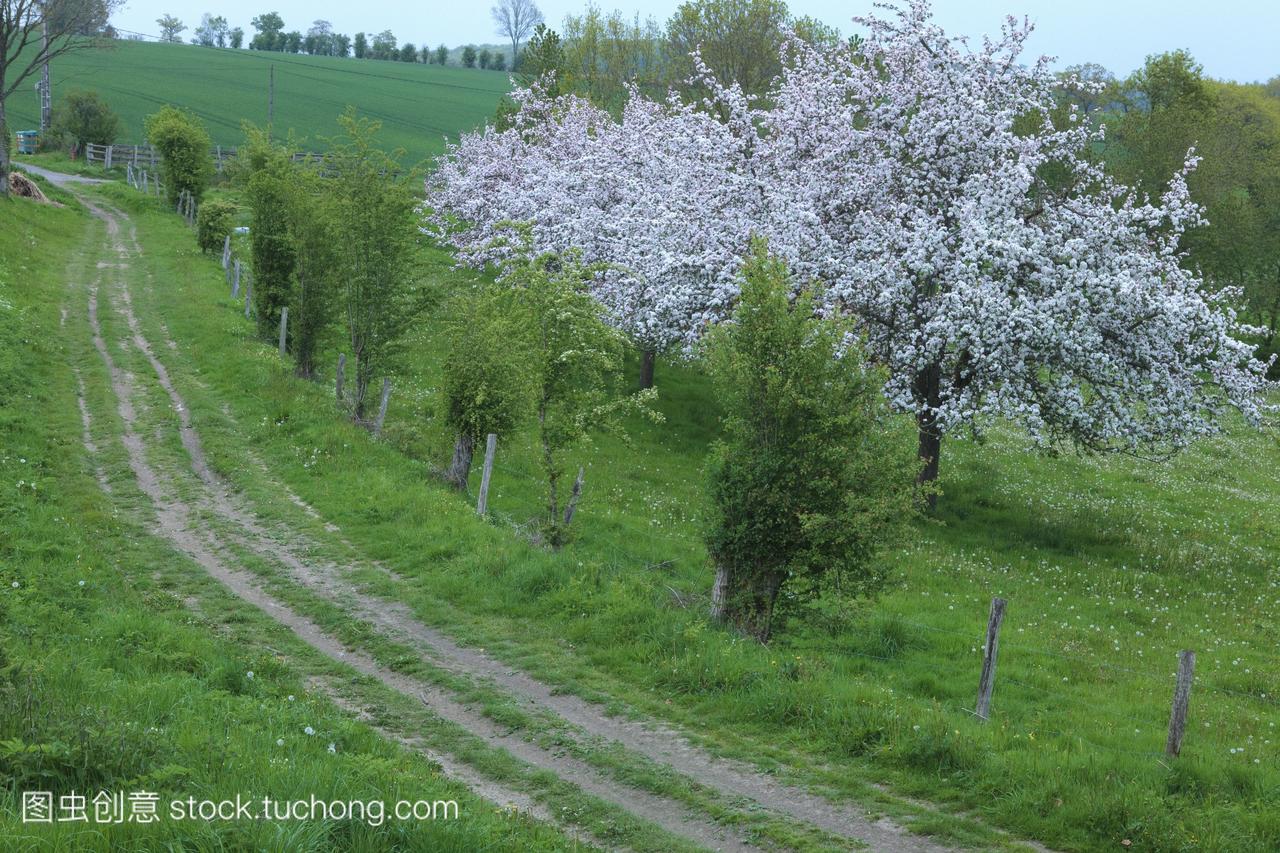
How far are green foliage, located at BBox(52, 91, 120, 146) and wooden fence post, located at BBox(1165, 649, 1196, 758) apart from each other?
83.0m

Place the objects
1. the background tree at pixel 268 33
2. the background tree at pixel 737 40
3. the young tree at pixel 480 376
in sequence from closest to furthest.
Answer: the young tree at pixel 480 376 < the background tree at pixel 737 40 < the background tree at pixel 268 33

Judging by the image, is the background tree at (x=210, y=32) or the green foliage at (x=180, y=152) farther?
the background tree at (x=210, y=32)

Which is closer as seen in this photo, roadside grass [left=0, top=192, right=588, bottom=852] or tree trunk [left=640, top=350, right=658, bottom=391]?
roadside grass [left=0, top=192, right=588, bottom=852]

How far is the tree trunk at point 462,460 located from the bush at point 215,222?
29.0m

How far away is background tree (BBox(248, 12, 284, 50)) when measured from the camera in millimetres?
176375

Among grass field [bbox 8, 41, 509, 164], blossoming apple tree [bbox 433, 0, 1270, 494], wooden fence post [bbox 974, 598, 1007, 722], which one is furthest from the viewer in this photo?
grass field [bbox 8, 41, 509, 164]

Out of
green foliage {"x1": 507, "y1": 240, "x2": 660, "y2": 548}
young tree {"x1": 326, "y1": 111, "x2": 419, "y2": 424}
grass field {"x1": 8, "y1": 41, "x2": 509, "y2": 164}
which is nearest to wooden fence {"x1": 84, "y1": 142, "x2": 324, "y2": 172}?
grass field {"x1": 8, "y1": 41, "x2": 509, "y2": 164}

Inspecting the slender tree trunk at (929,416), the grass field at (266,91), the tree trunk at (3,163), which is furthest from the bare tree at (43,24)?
the slender tree trunk at (929,416)

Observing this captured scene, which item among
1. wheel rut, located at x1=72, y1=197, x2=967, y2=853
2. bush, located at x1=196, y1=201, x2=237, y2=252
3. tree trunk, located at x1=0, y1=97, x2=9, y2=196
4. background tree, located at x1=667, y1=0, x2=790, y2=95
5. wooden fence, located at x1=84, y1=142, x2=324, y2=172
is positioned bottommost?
wheel rut, located at x1=72, y1=197, x2=967, y2=853

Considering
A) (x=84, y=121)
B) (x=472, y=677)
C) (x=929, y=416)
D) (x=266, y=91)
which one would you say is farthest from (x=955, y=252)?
(x=266, y=91)

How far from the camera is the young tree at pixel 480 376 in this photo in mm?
20328

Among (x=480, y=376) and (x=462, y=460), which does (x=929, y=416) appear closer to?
(x=480, y=376)

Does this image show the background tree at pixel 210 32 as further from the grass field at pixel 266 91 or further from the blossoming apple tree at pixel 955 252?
the blossoming apple tree at pixel 955 252

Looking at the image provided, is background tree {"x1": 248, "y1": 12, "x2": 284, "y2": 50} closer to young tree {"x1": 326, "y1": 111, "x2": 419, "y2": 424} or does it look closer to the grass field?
the grass field
